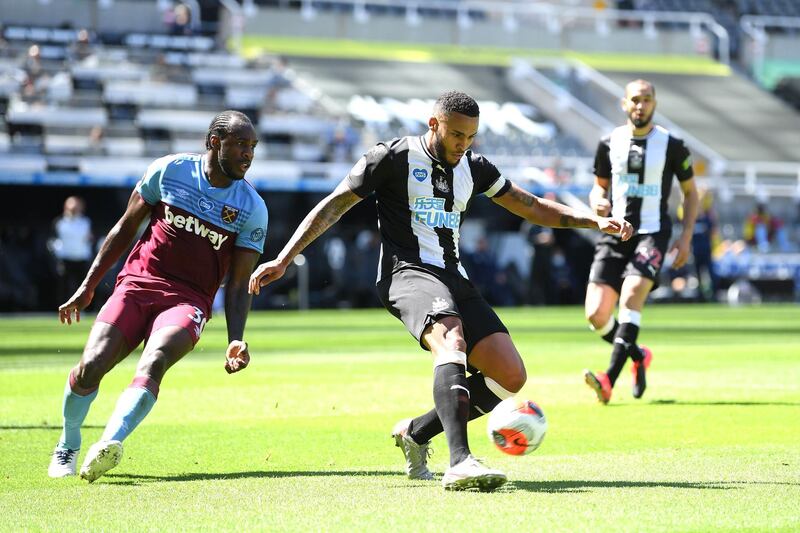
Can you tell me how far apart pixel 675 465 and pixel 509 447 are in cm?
120

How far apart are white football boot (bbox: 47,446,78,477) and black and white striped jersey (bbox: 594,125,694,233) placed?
5801mm

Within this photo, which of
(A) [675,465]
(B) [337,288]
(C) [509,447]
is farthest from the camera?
(B) [337,288]

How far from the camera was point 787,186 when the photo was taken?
131ft

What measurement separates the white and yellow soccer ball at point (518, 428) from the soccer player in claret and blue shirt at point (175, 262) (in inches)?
56.8

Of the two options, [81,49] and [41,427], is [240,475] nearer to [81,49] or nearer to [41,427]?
[41,427]

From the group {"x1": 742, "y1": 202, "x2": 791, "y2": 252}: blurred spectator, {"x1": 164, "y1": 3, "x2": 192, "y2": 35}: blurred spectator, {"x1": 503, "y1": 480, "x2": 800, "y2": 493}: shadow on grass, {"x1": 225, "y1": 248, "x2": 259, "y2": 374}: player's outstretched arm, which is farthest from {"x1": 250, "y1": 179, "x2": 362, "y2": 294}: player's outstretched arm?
{"x1": 164, "y1": 3, "x2": 192, "y2": 35}: blurred spectator

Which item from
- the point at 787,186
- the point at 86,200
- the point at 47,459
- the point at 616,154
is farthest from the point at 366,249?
the point at 47,459

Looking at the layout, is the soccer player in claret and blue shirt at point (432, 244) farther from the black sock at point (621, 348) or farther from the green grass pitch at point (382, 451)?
the black sock at point (621, 348)

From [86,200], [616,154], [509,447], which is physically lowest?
[86,200]

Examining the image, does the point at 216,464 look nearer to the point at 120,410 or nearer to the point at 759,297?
the point at 120,410

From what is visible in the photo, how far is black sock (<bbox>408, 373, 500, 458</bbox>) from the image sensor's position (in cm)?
739

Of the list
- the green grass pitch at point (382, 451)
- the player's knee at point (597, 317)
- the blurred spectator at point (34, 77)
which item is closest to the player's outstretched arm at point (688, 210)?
the player's knee at point (597, 317)

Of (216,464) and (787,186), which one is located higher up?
(216,464)

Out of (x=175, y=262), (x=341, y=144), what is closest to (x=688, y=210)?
(x=175, y=262)
